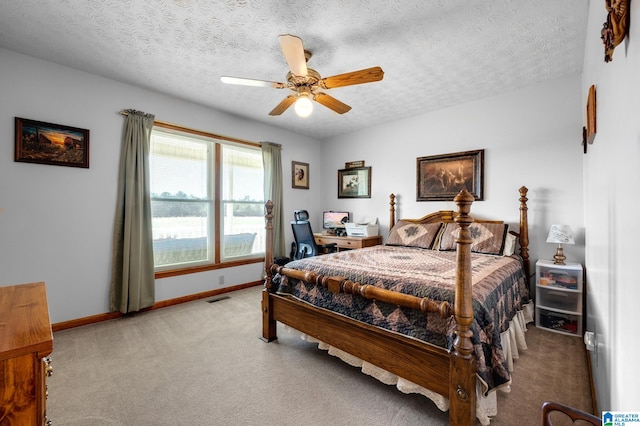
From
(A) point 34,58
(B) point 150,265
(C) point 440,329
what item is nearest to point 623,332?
(C) point 440,329

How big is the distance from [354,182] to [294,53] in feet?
10.1

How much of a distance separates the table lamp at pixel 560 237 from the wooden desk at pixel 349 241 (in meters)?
2.14

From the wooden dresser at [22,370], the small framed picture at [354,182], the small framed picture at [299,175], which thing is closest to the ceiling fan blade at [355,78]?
the wooden dresser at [22,370]

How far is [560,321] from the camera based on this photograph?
2.69 metres

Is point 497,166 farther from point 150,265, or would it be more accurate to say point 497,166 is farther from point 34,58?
point 34,58

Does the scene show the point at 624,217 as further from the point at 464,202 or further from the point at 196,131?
the point at 196,131

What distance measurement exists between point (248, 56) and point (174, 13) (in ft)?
2.18

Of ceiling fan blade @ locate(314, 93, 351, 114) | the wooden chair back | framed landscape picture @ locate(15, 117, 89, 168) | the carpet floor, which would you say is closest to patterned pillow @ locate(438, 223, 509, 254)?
the carpet floor

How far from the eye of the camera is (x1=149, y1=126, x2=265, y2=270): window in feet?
11.3

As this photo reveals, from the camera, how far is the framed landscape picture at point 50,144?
8.23 feet

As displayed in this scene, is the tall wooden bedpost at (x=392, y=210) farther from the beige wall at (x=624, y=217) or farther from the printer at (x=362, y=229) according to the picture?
the beige wall at (x=624, y=217)

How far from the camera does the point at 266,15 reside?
78.0 inches

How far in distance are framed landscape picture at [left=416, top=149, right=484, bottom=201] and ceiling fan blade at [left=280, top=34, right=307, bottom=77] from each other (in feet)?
7.98

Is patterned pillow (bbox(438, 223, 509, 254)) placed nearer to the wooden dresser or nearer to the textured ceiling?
the textured ceiling
